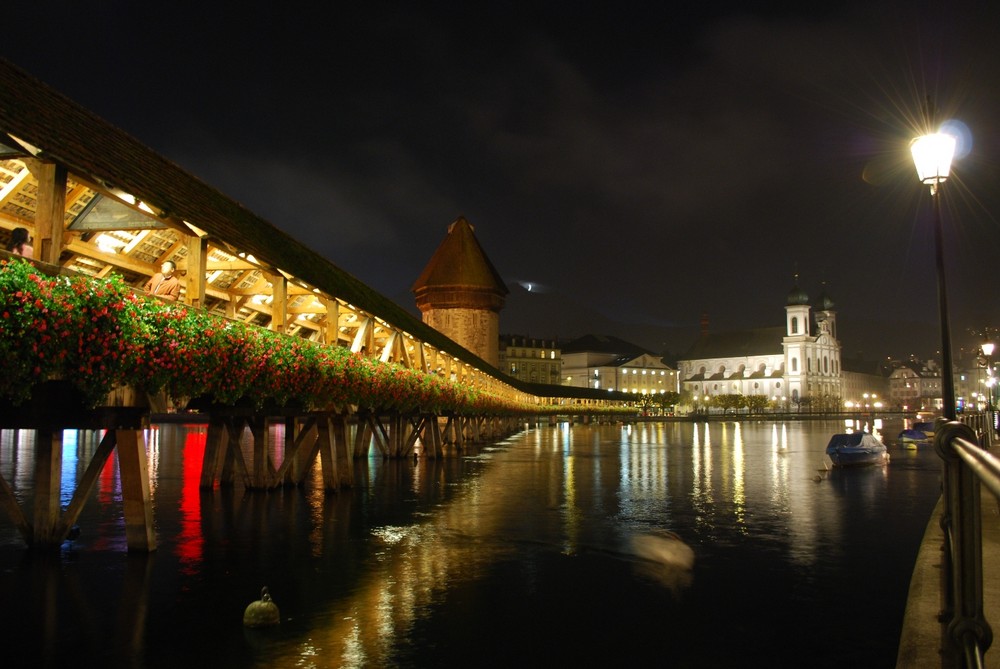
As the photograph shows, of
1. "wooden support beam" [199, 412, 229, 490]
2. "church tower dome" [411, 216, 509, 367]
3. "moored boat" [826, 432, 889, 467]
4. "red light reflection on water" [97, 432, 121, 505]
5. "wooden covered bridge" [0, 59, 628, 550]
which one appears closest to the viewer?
"wooden covered bridge" [0, 59, 628, 550]

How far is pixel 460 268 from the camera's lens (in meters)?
83.9

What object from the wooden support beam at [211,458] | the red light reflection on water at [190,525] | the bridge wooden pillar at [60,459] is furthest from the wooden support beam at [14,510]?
the wooden support beam at [211,458]

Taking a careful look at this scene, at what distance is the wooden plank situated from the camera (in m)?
11.9

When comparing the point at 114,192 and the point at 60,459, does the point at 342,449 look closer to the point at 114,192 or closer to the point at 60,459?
the point at 60,459

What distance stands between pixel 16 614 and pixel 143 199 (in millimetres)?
5534

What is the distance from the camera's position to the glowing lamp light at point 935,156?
45.5ft

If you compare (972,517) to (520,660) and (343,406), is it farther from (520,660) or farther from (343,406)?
(343,406)

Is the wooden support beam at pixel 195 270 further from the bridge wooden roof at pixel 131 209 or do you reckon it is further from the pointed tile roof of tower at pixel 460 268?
the pointed tile roof of tower at pixel 460 268

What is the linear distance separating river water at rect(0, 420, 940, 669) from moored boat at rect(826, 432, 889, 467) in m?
11.7

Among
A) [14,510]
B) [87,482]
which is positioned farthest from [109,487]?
[87,482]

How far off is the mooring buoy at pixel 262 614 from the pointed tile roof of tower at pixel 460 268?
74.3m

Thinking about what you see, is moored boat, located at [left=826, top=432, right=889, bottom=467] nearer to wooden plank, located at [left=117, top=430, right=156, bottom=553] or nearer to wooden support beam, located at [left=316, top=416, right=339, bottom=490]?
wooden support beam, located at [left=316, top=416, right=339, bottom=490]

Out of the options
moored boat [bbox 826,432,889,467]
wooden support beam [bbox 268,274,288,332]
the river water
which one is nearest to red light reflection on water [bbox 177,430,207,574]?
the river water

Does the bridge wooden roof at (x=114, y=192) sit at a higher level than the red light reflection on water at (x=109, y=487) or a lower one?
higher
